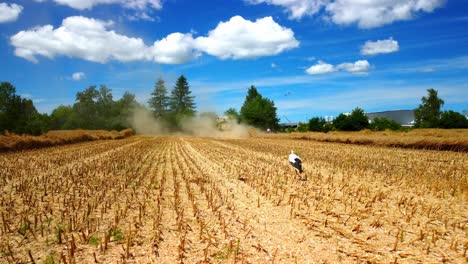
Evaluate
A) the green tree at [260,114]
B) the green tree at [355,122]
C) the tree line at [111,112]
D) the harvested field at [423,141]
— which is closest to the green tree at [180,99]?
the tree line at [111,112]

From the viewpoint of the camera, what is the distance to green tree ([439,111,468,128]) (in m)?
58.9

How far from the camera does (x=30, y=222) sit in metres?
7.27

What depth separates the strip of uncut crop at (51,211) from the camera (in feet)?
20.3

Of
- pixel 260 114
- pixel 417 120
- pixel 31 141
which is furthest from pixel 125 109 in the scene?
pixel 417 120

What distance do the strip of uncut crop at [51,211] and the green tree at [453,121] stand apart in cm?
6411

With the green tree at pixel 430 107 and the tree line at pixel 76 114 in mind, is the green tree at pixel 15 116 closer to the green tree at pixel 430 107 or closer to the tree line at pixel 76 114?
the tree line at pixel 76 114

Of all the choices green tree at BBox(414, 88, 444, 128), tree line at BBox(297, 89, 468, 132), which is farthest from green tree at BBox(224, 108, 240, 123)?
green tree at BBox(414, 88, 444, 128)

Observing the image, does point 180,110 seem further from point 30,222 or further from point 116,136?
point 30,222

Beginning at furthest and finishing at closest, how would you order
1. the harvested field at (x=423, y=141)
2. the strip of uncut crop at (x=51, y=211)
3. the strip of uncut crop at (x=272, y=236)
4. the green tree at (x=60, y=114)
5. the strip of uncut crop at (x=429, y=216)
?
1. the green tree at (x=60, y=114)
2. the harvested field at (x=423, y=141)
3. the strip of uncut crop at (x=429, y=216)
4. the strip of uncut crop at (x=51, y=211)
5. the strip of uncut crop at (x=272, y=236)

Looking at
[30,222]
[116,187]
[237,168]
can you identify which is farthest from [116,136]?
[30,222]

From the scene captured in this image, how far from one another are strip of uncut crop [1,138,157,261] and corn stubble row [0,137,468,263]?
0.03 meters

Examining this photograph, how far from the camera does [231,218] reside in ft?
26.1

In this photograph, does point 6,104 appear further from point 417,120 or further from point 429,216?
point 417,120

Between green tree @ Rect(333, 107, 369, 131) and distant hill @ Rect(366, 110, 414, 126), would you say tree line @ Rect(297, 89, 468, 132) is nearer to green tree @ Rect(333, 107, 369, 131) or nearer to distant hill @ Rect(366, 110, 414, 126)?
green tree @ Rect(333, 107, 369, 131)
